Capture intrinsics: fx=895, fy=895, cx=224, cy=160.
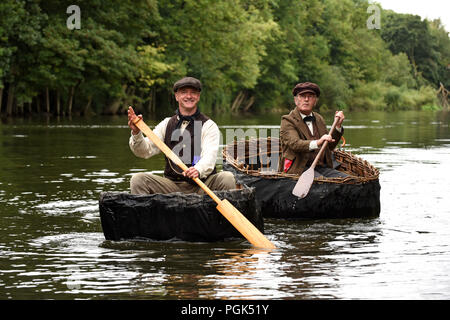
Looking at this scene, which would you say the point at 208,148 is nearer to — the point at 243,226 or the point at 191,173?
the point at 191,173

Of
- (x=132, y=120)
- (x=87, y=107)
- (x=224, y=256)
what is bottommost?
(x=224, y=256)

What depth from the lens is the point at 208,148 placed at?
8195mm

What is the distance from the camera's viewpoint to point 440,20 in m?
103

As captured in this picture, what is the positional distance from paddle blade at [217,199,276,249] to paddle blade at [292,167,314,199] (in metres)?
1.76

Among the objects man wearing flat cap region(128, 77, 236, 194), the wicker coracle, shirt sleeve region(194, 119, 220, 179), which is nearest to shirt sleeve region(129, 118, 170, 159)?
man wearing flat cap region(128, 77, 236, 194)

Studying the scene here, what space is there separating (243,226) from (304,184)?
191cm

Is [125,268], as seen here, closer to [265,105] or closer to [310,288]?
[310,288]

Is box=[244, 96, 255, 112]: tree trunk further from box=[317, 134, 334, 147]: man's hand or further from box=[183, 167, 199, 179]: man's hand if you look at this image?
box=[183, 167, 199, 179]: man's hand

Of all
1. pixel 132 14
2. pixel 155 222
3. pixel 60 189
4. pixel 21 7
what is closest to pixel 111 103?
pixel 132 14

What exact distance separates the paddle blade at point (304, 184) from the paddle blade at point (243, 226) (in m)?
1.76

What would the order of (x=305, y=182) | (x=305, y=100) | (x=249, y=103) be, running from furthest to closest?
(x=249, y=103) → (x=305, y=100) → (x=305, y=182)

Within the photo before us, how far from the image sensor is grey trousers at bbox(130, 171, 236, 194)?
8273mm

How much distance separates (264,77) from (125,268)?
59074 mm

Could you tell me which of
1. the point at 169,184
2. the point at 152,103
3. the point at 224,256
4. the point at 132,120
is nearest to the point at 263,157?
the point at 169,184
